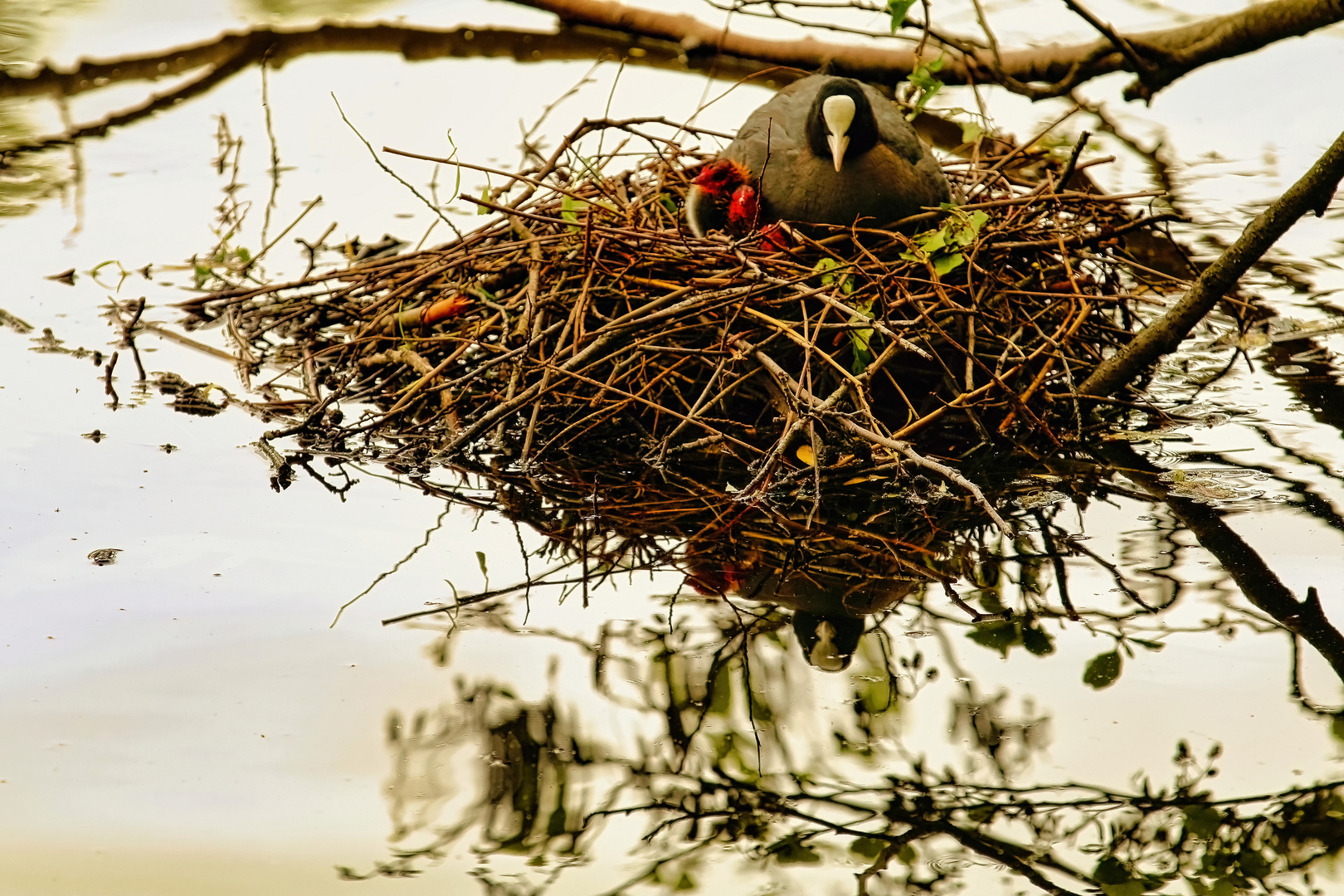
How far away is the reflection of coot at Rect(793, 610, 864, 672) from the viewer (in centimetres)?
203

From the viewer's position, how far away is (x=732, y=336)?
267 cm

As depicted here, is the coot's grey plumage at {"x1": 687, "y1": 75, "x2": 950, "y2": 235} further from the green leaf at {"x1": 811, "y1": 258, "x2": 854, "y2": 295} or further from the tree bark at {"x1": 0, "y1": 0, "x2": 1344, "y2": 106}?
the tree bark at {"x1": 0, "y1": 0, "x2": 1344, "y2": 106}

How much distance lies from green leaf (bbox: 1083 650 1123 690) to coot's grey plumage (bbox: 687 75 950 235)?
1.20m

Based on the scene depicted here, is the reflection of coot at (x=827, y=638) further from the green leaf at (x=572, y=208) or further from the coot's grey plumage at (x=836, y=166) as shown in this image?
the green leaf at (x=572, y=208)

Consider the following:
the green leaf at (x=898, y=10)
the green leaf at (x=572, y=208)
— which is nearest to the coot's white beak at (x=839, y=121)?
the green leaf at (x=898, y=10)

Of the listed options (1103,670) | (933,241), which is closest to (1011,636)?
(1103,670)

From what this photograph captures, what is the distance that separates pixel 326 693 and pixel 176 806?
11.7 inches

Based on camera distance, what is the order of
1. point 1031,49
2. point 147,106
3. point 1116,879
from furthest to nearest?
point 147,106
point 1031,49
point 1116,879

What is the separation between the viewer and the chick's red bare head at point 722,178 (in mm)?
3004

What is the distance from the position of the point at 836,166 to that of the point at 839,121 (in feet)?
0.31

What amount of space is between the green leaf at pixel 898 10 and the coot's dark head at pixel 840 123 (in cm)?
19

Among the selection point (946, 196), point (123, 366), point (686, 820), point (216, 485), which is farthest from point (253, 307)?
point (686, 820)

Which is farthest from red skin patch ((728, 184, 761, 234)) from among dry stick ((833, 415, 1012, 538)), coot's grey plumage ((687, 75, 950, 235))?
dry stick ((833, 415, 1012, 538))

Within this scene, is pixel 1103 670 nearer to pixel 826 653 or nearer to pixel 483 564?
pixel 826 653
